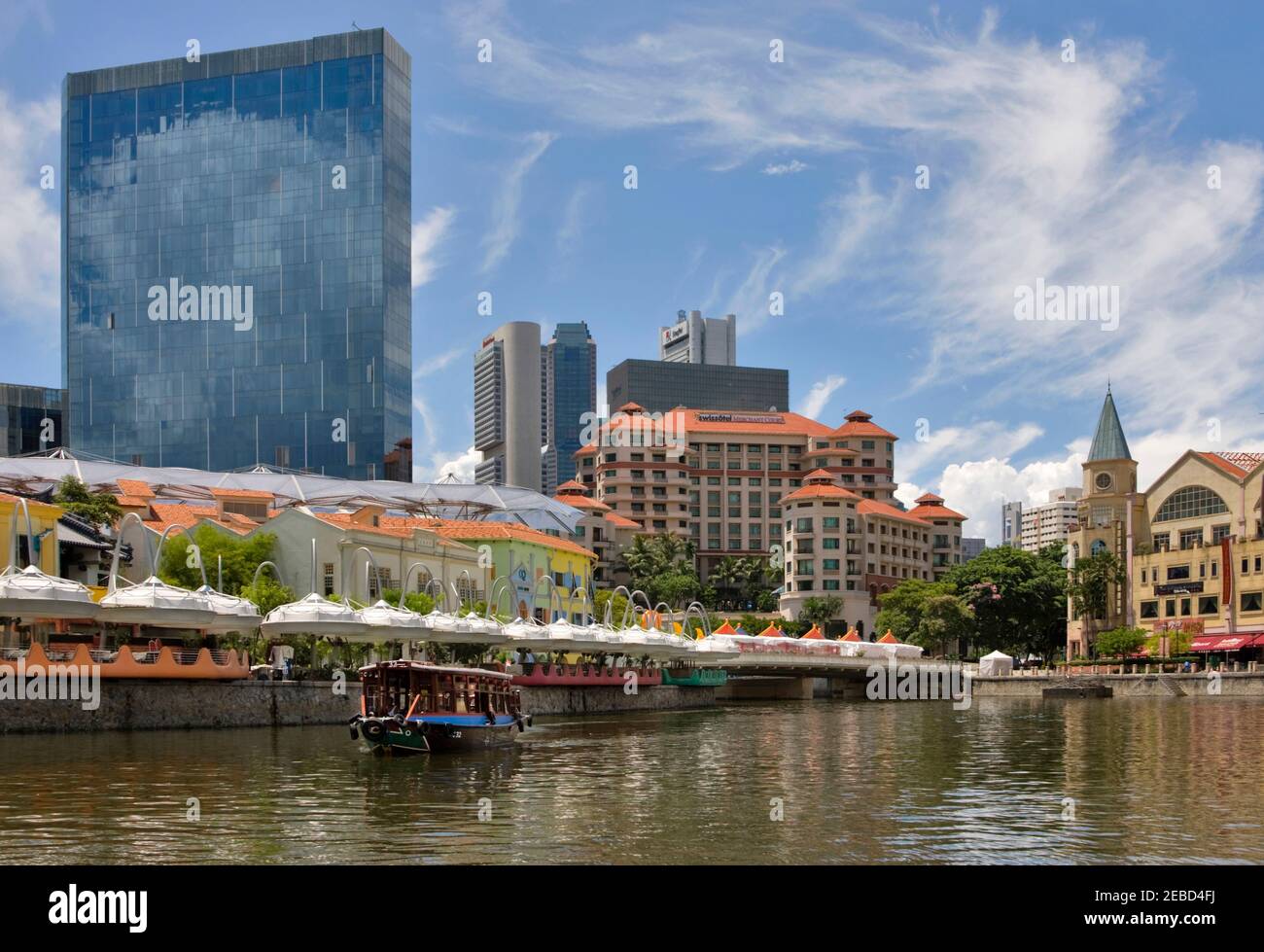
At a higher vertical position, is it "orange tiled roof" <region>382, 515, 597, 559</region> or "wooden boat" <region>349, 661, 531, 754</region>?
"orange tiled roof" <region>382, 515, 597, 559</region>

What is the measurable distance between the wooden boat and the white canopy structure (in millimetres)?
83896

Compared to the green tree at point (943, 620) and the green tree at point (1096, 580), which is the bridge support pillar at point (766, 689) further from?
the green tree at point (1096, 580)

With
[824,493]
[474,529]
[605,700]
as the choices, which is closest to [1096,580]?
[824,493]

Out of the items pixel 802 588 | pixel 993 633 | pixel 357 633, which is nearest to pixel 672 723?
pixel 357 633

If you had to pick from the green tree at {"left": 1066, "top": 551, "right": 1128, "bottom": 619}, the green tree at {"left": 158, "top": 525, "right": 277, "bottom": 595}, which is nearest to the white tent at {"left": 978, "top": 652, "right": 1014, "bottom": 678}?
the green tree at {"left": 1066, "top": 551, "right": 1128, "bottom": 619}

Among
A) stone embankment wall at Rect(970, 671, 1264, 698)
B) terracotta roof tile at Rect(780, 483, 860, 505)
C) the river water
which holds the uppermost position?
terracotta roof tile at Rect(780, 483, 860, 505)

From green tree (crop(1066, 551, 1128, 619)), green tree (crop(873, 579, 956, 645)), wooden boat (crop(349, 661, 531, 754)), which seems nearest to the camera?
wooden boat (crop(349, 661, 531, 754))

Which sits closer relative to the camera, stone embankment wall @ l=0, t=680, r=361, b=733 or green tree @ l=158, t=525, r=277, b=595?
stone embankment wall @ l=0, t=680, r=361, b=733

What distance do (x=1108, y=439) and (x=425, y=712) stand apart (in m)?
116

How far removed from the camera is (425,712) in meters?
53.0

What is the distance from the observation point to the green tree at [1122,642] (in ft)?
450

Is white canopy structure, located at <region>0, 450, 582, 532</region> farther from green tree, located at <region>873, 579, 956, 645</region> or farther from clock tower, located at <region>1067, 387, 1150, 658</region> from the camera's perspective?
clock tower, located at <region>1067, 387, 1150, 658</region>

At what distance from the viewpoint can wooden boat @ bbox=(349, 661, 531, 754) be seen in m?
50.6
